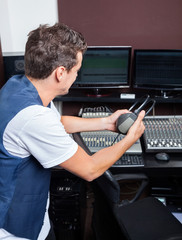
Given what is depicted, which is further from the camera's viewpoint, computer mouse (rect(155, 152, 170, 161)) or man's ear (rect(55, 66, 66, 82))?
computer mouse (rect(155, 152, 170, 161))

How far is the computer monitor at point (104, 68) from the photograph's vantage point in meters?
1.87

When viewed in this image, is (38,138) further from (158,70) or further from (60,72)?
Result: (158,70)

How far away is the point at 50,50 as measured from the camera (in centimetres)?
88

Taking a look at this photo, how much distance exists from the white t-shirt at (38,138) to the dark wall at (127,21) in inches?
53.2

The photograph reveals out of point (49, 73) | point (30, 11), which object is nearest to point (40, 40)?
point (49, 73)

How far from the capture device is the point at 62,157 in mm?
836

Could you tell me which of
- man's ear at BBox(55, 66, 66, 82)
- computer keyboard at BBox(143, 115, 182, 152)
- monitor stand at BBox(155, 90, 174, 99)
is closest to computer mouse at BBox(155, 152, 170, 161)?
computer keyboard at BBox(143, 115, 182, 152)

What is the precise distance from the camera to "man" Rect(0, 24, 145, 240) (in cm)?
81

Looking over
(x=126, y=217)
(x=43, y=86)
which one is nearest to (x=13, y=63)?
(x=43, y=86)

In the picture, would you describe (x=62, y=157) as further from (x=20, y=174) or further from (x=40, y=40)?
(x=40, y=40)

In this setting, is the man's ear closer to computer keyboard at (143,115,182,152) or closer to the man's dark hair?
the man's dark hair

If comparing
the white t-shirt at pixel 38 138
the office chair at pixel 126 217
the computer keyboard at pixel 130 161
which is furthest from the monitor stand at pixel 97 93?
the white t-shirt at pixel 38 138

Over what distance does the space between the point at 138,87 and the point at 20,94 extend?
1.28 m

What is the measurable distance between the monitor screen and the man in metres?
0.95
